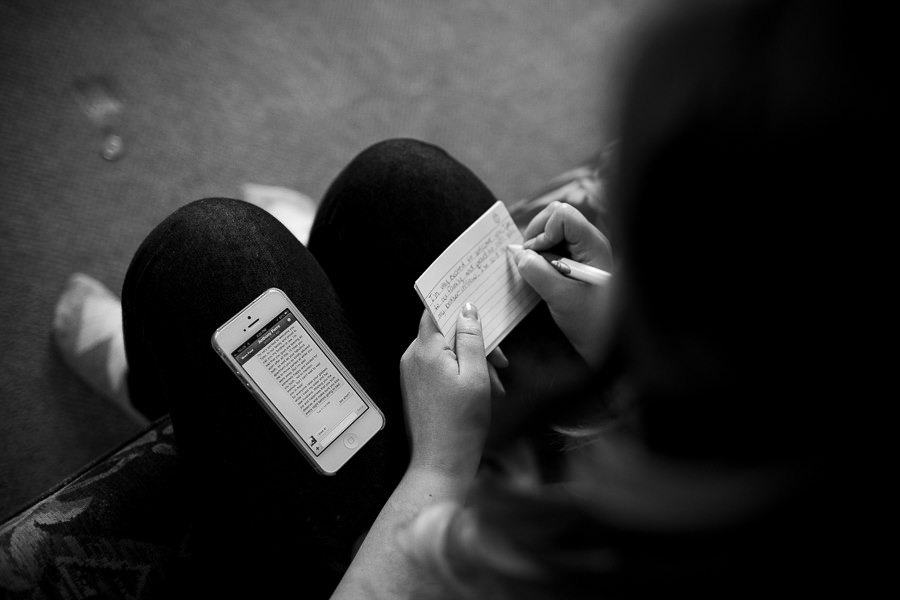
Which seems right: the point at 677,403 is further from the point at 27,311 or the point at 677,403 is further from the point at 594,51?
the point at 594,51

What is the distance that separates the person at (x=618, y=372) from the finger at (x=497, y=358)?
0.02 metres

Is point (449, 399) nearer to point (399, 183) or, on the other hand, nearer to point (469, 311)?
point (469, 311)

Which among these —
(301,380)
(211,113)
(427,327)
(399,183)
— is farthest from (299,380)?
(211,113)

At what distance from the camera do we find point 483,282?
0.71 meters

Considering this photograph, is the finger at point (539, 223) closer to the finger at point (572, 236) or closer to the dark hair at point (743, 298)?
the finger at point (572, 236)

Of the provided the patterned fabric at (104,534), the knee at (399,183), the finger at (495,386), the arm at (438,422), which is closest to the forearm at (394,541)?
the arm at (438,422)

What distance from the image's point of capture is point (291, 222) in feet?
3.52

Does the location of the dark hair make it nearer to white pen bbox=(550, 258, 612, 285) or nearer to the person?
the person

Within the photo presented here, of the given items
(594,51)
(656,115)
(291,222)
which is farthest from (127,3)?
(656,115)

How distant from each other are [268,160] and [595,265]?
723 mm

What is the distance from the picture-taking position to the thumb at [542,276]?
0.69 metres

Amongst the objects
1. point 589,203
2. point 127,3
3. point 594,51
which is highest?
point 127,3

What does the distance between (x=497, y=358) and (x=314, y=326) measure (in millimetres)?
216

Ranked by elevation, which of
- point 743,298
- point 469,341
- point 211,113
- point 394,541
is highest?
point 211,113
